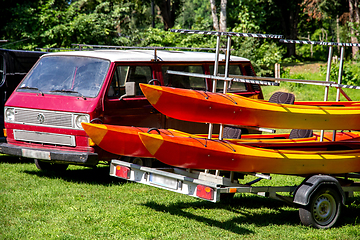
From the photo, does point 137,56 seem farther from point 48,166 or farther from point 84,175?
point 48,166

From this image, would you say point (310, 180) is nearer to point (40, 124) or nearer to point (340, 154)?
point (340, 154)

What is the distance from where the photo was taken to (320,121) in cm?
587

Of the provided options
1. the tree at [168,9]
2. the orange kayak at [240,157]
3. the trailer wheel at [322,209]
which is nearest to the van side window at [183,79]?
the orange kayak at [240,157]

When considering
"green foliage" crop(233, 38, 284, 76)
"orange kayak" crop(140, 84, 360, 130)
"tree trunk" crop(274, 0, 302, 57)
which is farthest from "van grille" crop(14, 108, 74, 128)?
"tree trunk" crop(274, 0, 302, 57)

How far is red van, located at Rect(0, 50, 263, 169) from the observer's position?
7.44 m

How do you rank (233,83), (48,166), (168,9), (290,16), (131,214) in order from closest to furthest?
(131,214) → (48,166) → (233,83) → (168,9) → (290,16)

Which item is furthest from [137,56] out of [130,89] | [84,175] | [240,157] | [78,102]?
[240,157]

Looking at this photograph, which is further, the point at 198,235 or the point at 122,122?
the point at 122,122

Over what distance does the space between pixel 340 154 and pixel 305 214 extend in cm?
103

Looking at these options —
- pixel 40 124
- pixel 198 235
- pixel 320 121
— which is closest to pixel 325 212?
pixel 320 121

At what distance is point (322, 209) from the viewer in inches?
231

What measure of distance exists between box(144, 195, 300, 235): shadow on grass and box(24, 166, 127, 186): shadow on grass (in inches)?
68.1

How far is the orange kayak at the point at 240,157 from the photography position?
5.27 meters

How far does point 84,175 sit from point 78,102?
5.96 ft
